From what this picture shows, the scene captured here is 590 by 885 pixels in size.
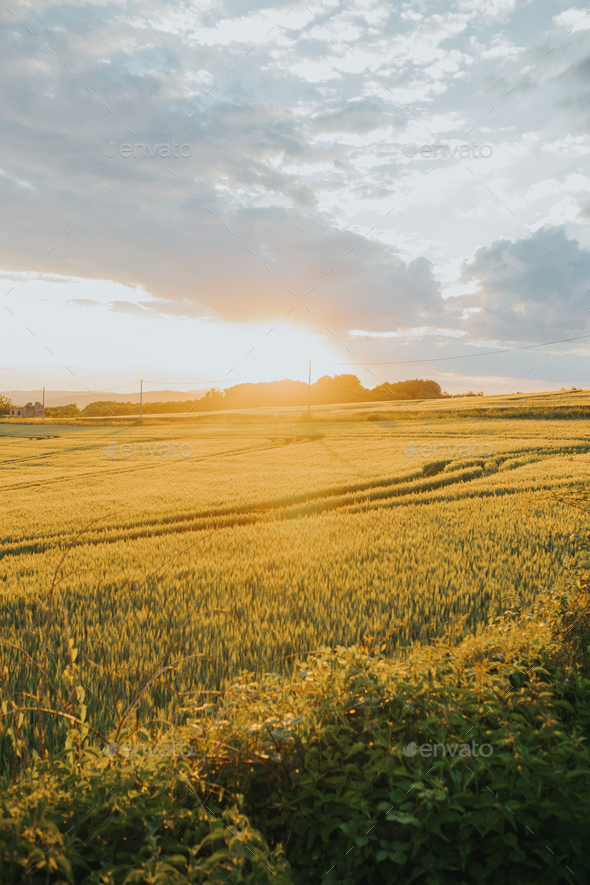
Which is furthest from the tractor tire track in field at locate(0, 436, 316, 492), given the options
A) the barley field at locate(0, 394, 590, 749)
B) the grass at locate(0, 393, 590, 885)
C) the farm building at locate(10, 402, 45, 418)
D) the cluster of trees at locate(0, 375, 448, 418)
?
the farm building at locate(10, 402, 45, 418)

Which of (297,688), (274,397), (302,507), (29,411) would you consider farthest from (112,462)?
(29,411)

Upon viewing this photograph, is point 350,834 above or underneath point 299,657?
above

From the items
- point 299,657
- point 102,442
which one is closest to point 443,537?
point 299,657

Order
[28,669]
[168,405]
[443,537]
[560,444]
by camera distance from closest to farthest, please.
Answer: [28,669] < [443,537] < [560,444] < [168,405]

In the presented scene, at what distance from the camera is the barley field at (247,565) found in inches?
201

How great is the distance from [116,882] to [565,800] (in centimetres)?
254

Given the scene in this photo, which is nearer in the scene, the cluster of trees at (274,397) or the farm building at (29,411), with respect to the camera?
the cluster of trees at (274,397)

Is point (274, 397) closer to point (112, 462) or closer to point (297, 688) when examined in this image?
point (112, 462)

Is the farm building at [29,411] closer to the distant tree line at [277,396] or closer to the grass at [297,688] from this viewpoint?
the distant tree line at [277,396]

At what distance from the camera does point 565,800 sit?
2654 millimetres

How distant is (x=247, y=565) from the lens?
28.9 ft

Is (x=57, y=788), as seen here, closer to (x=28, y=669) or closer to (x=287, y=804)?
(x=287, y=804)

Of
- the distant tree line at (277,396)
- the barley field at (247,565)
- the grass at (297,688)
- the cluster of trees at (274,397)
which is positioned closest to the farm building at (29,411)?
the cluster of trees at (274,397)

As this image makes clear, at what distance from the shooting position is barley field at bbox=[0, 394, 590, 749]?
16.8 ft
